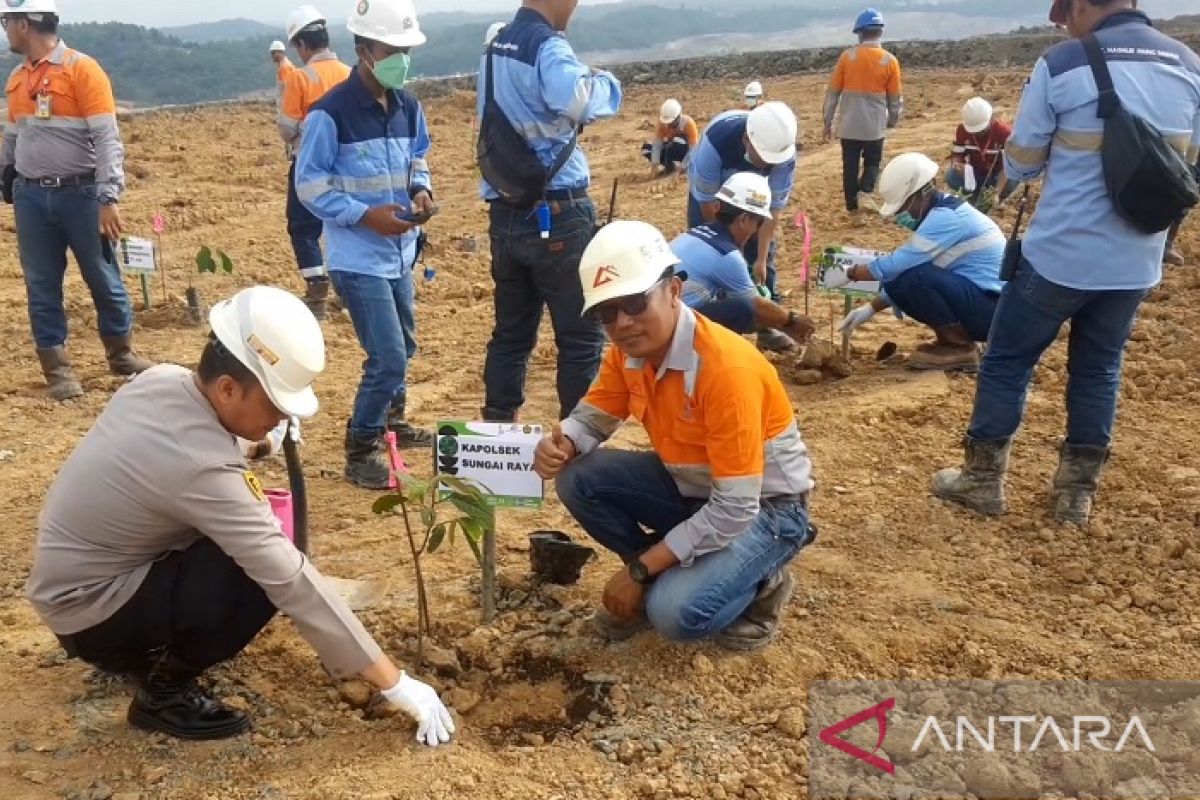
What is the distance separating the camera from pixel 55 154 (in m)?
5.05

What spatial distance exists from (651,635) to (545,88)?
6.28ft

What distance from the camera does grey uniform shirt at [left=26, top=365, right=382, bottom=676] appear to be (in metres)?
2.33

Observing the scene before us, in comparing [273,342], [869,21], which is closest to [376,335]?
[273,342]

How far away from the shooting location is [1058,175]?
11.6ft

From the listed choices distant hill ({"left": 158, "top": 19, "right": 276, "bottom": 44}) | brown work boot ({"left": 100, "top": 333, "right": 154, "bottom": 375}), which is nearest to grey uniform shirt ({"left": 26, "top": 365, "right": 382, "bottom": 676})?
brown work boot ({"left": 100, "top": 333, "right": 154, "bottom": 375})

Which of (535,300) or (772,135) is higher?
(772,135)

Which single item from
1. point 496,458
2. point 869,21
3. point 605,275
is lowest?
point 496,458

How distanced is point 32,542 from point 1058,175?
3.88 m

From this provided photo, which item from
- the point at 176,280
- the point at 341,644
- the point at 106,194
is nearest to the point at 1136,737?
the point at 341,644

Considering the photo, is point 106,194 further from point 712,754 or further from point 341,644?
point 712,754

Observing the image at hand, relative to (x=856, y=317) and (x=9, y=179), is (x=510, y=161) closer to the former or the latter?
(x=856, y=317)

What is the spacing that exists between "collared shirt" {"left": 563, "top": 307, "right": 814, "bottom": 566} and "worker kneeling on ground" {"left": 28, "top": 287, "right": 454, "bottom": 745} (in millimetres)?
890

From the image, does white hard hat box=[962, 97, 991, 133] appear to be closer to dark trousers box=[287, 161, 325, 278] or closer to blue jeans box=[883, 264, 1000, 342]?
blue jeans box=[883, 264, 1000, 342]

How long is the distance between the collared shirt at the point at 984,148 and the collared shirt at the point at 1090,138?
551 centimetres
